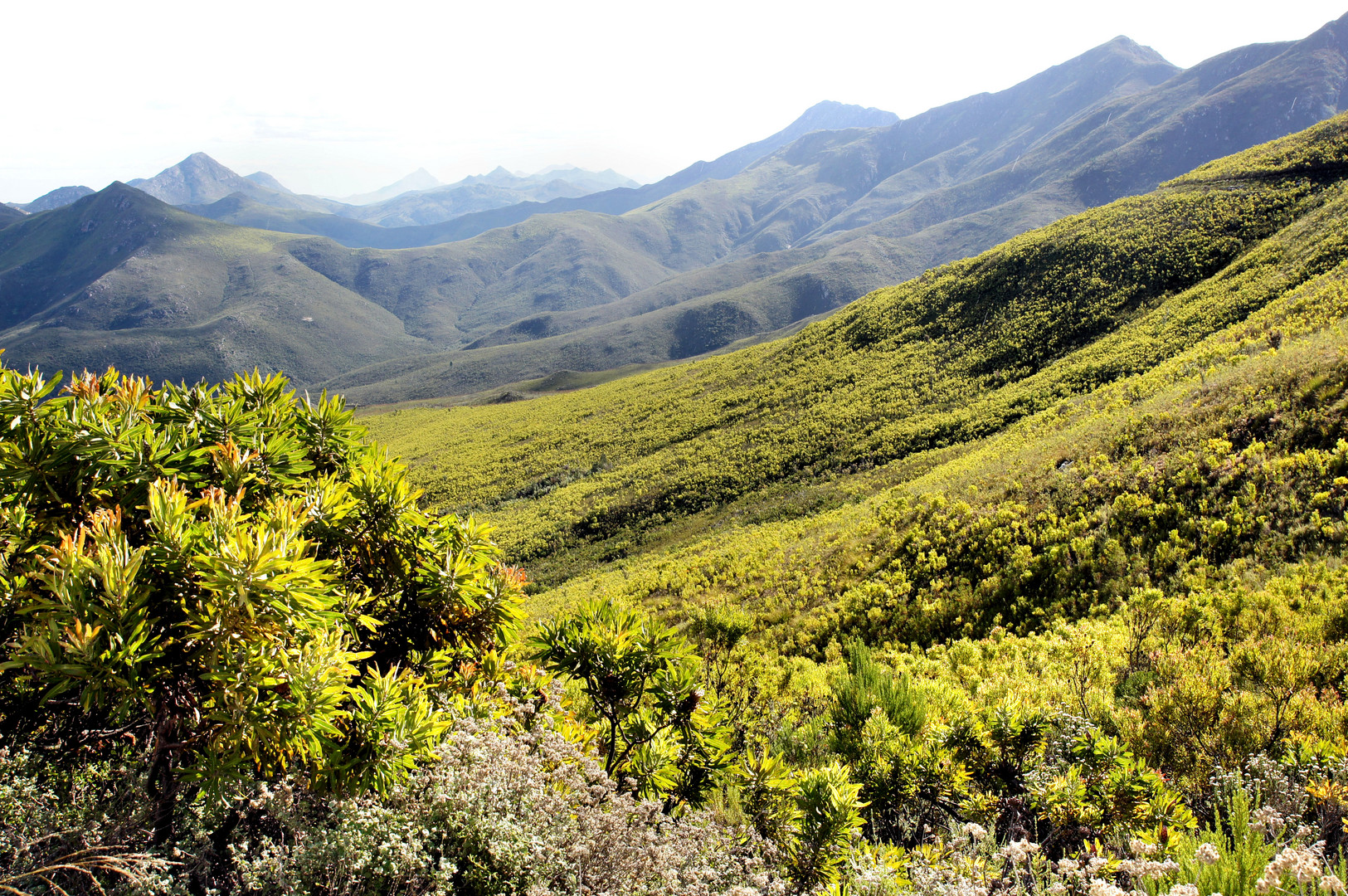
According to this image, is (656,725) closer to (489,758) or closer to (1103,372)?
(489,758)

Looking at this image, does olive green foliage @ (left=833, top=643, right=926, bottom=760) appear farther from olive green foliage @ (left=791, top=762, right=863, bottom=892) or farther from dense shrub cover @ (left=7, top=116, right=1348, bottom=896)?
olive green foliage @ (left=791, top=762, right=863, bottom=892)

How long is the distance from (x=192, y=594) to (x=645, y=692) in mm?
2476

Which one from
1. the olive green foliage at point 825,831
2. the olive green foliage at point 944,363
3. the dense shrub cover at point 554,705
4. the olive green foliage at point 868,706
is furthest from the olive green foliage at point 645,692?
the olive green foliage at point 944,363

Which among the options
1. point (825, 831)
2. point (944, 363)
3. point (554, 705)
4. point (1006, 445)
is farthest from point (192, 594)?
point (944, 363)

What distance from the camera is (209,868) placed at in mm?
2494

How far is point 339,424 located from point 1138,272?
1496 inches

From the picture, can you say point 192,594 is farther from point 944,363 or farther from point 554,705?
point 944,363

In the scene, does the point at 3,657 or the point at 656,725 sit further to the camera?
the point at 656,725

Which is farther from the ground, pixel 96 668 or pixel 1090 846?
pixel 96 668

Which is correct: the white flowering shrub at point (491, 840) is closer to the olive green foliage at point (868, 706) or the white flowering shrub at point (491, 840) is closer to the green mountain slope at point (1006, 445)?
the olive green foliage at point (868, 706)

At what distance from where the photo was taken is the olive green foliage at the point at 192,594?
7.61 feet

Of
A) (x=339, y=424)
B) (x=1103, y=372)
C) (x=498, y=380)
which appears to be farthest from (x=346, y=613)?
(x=498, y=380)

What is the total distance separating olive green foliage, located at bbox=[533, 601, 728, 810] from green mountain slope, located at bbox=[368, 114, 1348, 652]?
6986 mm

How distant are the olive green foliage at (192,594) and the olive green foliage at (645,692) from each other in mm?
747
